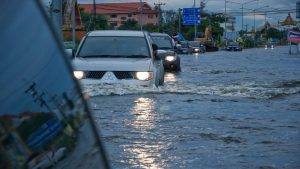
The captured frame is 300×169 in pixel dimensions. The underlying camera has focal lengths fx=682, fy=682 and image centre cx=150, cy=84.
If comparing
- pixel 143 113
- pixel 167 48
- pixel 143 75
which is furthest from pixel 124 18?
pixel 143 113

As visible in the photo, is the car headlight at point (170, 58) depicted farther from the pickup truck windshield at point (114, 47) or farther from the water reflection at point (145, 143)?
the water reflection at point (145, 143)

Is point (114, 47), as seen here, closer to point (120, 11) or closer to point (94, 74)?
point (94, 74)

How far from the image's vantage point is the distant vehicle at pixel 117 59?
40.2 feet

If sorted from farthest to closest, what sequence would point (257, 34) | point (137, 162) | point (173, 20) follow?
point (257, 34), point (173, 20), point (137, 162)

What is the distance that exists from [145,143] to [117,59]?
4706mm

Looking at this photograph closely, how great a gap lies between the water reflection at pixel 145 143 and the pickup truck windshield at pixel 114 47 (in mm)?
1370

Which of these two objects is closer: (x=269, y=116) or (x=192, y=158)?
(x=192, y=158)

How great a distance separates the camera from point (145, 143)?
796cm

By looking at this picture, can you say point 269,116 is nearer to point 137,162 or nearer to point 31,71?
point 137,162

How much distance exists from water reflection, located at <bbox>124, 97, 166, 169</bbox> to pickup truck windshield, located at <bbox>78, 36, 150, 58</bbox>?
1370 millimetres

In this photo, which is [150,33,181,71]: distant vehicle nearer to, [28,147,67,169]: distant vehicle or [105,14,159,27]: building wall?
[28,147,67,169]: distant vehicle

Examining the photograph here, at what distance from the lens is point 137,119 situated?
33.2 ft

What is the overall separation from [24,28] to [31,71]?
12 centimetres

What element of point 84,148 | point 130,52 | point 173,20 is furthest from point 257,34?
point 84,148
